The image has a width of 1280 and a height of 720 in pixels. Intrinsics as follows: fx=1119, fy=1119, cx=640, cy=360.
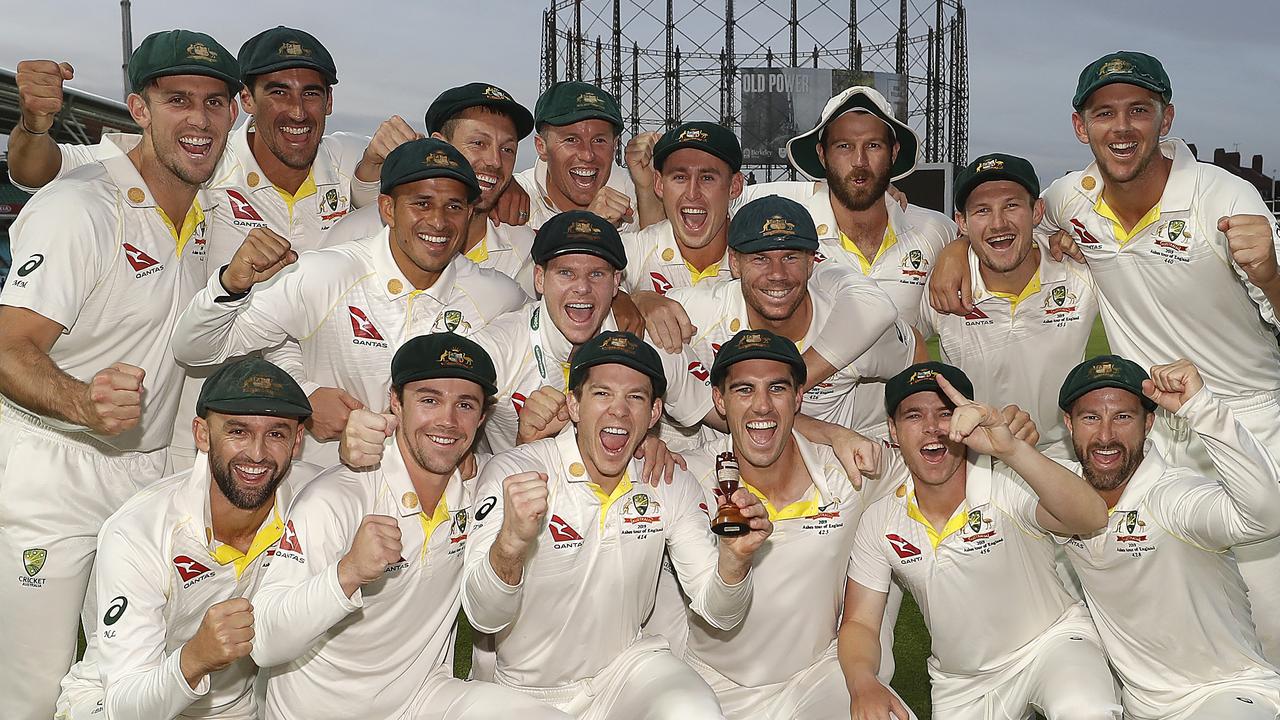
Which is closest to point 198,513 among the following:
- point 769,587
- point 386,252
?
point 386,252

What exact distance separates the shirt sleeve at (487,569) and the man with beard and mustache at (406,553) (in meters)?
0.10

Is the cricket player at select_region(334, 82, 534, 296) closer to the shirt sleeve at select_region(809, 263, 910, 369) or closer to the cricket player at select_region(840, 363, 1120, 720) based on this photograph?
the shirt sleeve at select_region(809, 263, 910, 369)

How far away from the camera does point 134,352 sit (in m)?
4.80

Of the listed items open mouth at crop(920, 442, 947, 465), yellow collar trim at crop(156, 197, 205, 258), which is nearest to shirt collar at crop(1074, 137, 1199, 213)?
open mouth at crop(920, 442, 947, 465)

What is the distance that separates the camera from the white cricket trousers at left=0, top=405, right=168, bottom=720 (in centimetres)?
453

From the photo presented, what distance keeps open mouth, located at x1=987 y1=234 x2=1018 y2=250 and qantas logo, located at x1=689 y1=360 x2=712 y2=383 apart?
1510mm

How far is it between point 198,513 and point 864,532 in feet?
8.95

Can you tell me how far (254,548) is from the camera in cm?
426

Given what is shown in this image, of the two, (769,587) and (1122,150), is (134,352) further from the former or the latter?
(1122,150)

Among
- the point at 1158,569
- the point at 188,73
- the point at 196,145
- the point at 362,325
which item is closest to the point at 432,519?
the point at 362,325

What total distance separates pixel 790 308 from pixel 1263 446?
235 centimetres

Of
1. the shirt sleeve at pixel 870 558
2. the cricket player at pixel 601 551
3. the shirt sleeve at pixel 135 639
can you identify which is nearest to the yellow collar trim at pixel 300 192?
the cricket player at pixel 601 551

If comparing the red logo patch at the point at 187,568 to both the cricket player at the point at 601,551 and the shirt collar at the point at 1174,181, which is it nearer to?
the cricket player at the point at 601,551

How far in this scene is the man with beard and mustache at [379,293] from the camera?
4.78 metres
